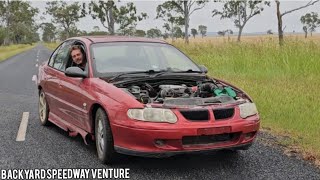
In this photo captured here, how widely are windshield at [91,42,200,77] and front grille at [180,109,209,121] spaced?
1.48m

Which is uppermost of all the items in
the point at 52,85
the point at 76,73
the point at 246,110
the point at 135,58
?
the point at 135,58

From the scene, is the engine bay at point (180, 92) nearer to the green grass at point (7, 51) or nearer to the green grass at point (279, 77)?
the green grass at point (279, 77)

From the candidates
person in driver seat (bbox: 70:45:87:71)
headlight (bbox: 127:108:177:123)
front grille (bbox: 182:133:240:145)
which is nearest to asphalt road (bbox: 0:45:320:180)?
front grille (bbox: 182:133:240:145)

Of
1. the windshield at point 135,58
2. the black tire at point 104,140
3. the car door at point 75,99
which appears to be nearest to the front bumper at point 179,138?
the black tire at point 104,140

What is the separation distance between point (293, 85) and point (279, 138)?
16.2ft

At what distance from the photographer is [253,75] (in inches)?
538

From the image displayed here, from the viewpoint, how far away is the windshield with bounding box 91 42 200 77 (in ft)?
19.1

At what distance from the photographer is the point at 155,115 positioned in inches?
178

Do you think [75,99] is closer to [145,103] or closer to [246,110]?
[145,103]

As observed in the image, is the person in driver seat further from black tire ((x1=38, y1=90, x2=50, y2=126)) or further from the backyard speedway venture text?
the backyard speedway venture text

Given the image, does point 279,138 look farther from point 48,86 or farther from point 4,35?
point 4,35

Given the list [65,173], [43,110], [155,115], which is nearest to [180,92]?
[155,115]

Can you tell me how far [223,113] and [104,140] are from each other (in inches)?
52.2

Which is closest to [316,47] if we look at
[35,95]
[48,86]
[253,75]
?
[253,75]
